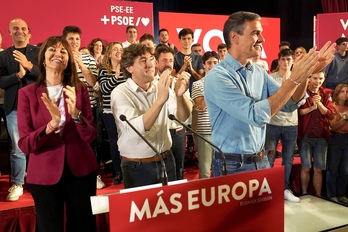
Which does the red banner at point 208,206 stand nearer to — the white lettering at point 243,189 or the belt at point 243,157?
the white lettering at point 243,189

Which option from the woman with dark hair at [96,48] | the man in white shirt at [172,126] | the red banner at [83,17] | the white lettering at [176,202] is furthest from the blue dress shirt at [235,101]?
the red banner at [83,17]

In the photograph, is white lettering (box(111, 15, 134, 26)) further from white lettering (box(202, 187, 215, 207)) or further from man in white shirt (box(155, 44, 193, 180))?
white lettering (box(202, 187, 215, 207))

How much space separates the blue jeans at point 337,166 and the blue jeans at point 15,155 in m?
2.78

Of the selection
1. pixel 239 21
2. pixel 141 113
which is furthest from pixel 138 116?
pixel 239 21

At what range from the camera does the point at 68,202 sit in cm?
204

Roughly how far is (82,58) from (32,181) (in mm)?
2104

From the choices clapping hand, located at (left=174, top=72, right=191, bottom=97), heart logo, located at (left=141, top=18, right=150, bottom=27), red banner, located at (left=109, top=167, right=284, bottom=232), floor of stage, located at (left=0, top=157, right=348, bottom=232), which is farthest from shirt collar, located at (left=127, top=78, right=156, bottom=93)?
heart logo, located at (left=141, top=18, right=150, bottom=27)

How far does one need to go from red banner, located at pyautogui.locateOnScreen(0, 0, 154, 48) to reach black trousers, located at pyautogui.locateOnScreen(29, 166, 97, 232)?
2.84m

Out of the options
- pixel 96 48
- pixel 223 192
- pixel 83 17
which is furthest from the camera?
pixel 83 17

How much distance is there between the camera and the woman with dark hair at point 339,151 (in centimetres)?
384

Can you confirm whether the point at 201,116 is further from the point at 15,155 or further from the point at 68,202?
the point at 68,202

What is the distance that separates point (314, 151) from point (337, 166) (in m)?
0.28

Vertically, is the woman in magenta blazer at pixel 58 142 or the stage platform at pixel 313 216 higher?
the woman in magenta blazer at pixel 58 142

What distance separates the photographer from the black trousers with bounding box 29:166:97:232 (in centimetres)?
195
